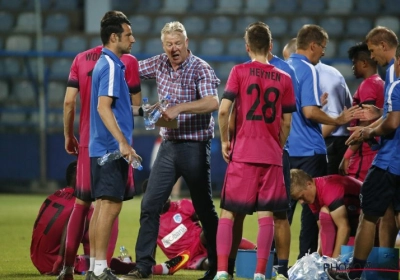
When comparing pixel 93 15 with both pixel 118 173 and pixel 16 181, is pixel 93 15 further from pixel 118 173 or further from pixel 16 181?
pixel 118 173

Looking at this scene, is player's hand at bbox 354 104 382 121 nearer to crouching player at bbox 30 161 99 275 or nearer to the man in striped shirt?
the man in striped shirt

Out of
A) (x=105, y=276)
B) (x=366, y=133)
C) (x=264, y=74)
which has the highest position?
(x=264, y=74)

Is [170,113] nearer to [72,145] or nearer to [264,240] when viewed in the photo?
[72,145]

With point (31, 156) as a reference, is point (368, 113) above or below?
above

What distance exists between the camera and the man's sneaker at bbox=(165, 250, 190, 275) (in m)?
7.83

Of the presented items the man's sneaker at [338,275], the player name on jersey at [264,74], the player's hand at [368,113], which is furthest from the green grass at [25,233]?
the player name on jersey at [264,74]

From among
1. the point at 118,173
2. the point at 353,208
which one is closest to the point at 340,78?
the point at 353,208

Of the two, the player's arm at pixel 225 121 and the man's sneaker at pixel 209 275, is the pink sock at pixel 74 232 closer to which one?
the man's sneaker at pixel 209 275

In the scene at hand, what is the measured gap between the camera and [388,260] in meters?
6.98

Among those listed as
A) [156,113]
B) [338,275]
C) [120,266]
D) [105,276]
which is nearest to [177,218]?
[120,266]

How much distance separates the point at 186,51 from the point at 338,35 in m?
12.3

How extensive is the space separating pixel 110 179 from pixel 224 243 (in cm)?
93

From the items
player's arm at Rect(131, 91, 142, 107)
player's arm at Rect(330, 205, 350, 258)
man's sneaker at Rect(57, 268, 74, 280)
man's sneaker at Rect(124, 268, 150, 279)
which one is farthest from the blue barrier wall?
man's sneaker at Rect(57, 268, 74, 280)

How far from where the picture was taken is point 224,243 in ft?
21.2
